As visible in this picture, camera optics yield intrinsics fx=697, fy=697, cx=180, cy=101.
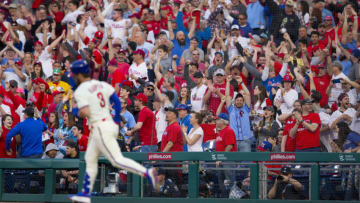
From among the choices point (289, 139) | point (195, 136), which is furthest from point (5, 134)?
point (289, 139)

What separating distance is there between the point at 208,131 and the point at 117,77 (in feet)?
10.6

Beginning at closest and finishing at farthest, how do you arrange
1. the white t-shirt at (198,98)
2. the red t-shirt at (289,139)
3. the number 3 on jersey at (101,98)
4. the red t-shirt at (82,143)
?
the number 3 on jersey at (101,98), the red t-shirt at (289,139), the red t-shirt at (82,143), the white t-shirt at (198,98)

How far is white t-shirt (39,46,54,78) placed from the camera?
16953 mm

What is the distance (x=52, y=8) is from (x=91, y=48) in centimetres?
326

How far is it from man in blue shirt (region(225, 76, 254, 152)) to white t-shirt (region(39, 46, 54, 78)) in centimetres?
521

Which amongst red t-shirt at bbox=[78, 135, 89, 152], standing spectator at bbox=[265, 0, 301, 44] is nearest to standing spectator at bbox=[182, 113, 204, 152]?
red t-shirt at bbox=[78, 135, 89, 152]

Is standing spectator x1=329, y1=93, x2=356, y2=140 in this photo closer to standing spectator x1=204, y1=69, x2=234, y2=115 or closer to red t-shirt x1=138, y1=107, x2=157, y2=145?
standing spectator x1=204, y1=69, x2=234, y2=115

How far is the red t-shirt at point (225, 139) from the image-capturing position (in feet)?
38.5

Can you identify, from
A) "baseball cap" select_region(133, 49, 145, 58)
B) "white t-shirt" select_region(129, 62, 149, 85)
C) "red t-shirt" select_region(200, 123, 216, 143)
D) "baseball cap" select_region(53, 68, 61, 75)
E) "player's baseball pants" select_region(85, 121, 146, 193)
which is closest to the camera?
"player's baseball pants" select_region(85, 121, 146, 193)

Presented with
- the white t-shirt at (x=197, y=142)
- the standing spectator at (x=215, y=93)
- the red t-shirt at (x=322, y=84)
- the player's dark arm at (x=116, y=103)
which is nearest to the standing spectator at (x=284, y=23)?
the red t-shirt at (x=322, y=84)

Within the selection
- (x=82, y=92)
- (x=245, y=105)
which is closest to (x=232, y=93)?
(x=245, y=105)

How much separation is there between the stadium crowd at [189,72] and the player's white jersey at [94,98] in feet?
2.01

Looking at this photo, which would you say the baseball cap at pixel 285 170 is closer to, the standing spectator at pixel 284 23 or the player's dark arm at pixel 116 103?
the player's dark arm at pixel 116 103

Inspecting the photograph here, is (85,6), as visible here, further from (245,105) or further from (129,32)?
(245,105)
